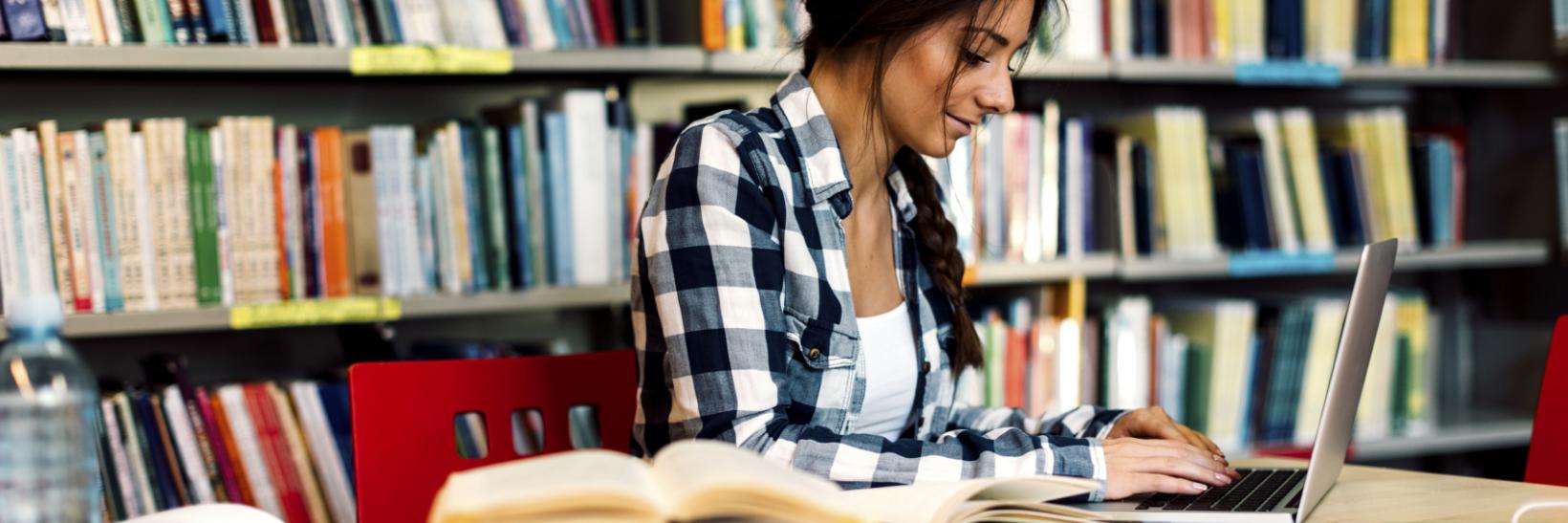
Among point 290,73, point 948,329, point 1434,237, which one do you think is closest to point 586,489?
point 948,329

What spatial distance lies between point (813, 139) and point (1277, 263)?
1344 mm

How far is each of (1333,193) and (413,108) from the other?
62.6 inches

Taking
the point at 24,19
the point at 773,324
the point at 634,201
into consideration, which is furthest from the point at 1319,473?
the point at 24,19

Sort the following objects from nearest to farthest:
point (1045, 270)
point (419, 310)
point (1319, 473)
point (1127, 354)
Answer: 1. point (1319, 473)
2. point (419, 310)
3. point (1045, 270)
4. point (1127, 354)

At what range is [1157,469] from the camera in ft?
3.45

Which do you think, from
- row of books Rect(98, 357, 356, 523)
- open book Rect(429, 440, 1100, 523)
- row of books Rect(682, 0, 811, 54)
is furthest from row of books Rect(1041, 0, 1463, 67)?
open book Rect(429, 440, 1100, 523)

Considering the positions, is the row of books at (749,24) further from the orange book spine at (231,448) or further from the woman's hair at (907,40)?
the orange book spine at (231,448)

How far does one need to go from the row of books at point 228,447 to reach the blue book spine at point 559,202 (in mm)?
328

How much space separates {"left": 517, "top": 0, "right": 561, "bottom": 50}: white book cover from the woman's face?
0.72 meters

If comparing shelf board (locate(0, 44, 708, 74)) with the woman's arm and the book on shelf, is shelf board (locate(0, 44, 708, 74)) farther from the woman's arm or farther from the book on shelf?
the book on shelf

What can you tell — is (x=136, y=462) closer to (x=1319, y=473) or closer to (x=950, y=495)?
(x=950, y=495)

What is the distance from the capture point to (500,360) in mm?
1303

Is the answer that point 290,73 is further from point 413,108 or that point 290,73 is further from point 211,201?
point 211,201

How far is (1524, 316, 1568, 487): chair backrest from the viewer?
4.43 feet
